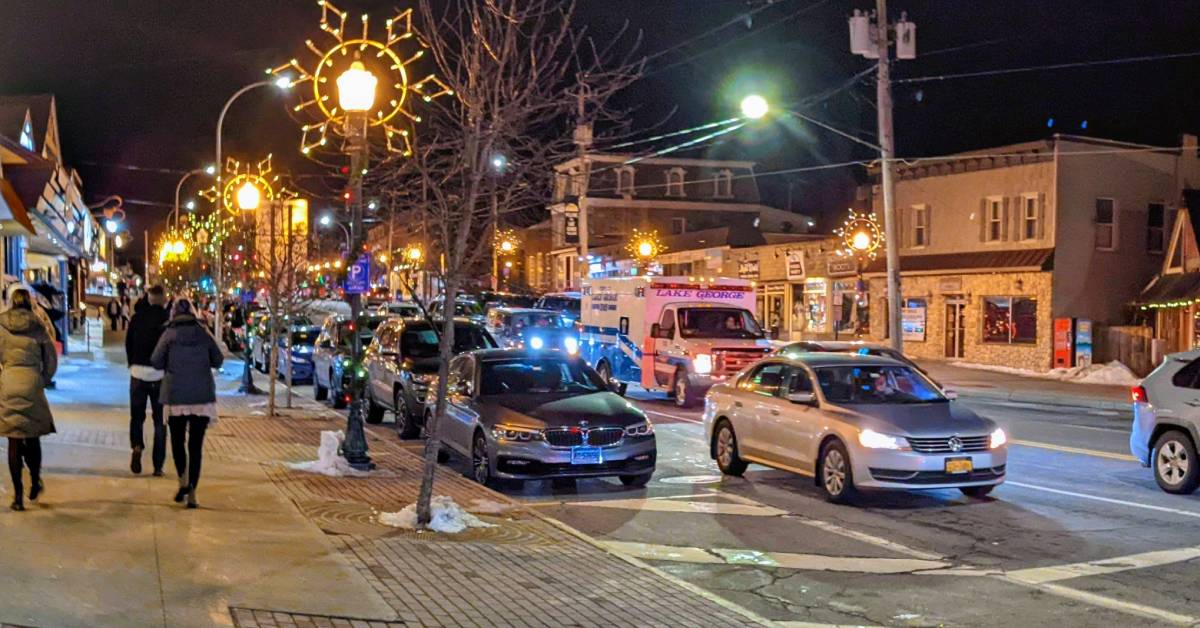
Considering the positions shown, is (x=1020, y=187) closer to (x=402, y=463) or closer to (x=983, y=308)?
(x=983, y=308)

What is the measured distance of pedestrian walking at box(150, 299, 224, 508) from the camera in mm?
10008

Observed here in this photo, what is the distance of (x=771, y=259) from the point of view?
158ft

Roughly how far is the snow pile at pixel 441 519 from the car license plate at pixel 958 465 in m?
4.72

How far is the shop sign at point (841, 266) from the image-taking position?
4209 cm

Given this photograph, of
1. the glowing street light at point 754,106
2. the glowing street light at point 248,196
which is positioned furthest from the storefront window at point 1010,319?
the glowing street light at point 248,196

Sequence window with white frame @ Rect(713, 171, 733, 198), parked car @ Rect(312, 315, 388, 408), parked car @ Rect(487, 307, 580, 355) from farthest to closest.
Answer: window with white frame @ Rect(713, 171, 733, 198)
parked car @ Rect(487, 307, 580, 355)
parked car @ Rect(312, 315, 388, 408)

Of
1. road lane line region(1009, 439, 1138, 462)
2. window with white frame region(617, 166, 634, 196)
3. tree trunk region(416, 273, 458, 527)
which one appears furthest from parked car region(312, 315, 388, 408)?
window with white frame region(617, 166, 634, 196)

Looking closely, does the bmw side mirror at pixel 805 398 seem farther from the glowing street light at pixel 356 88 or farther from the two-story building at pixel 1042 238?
the two-story building at pixel 1042 238

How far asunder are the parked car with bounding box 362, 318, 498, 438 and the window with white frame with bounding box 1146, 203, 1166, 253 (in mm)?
25553

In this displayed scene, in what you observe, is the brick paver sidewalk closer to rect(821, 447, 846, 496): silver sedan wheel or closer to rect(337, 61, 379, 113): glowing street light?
rect(821, 447, 846, 496): silver sedan wheel

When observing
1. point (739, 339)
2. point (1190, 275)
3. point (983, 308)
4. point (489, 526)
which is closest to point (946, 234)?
point (983, 308)

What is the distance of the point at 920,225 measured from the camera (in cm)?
4053

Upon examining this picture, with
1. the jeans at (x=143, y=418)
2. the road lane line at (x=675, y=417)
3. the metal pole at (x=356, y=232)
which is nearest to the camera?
the jeans at (x=143, y=418)

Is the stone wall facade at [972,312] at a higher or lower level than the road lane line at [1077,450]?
higher
